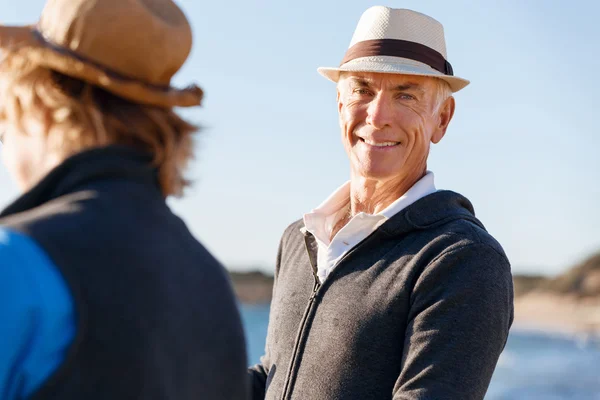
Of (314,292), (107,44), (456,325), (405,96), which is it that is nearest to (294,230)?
(314,292)

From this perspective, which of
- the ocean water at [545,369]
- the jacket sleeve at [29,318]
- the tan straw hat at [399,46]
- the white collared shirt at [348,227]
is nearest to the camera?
the jacket sleeve at [29,318]

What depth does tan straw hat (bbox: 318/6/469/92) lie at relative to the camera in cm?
250

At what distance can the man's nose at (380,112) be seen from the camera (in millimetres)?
2525

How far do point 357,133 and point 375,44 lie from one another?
0.27 m

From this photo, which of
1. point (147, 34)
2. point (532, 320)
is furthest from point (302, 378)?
point (532, 320)

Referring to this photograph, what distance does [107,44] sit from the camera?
1371 millimetres

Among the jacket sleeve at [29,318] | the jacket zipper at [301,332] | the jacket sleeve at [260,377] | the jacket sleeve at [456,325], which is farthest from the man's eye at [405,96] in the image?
the jacket sleeve at [29,318]

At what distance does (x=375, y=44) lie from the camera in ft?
→ 8.44

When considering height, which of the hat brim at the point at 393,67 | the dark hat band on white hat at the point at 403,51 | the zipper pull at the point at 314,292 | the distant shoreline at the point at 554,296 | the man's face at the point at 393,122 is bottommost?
the distant shoreline at the point at 554,296

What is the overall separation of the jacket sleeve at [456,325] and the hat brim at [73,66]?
3.08 feet

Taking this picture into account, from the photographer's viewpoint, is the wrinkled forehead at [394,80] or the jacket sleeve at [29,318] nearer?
the jacket sleeve at [29,318]

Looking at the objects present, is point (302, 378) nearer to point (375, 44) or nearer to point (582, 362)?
point (375, 44)

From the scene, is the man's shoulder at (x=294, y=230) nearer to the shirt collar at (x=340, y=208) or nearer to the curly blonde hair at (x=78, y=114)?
the shirt collar at (x=340, y=208)

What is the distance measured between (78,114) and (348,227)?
117 cm
